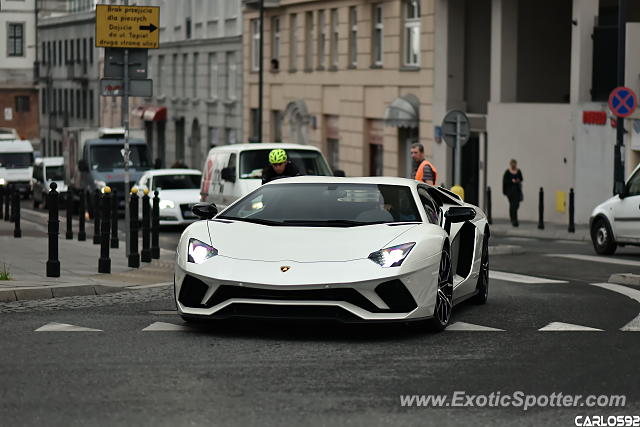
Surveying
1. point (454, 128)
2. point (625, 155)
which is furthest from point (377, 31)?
point (454, 128)

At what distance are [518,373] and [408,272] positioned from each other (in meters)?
1.77

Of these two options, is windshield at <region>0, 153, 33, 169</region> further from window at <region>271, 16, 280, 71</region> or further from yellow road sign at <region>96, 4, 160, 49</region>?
yellow road sign at <region>96, 4, 160, 49</region>

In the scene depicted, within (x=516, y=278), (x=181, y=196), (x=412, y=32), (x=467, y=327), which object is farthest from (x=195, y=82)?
(x=467, y=327)

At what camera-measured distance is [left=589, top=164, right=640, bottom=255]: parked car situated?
2369 centimetres

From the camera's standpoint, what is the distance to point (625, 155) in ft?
120

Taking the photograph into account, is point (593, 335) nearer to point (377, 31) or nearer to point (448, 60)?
point (448, 60)

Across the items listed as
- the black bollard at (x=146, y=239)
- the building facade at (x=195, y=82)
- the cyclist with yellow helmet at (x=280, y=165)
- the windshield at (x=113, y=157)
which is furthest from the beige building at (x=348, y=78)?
the cyclist with yellow helmet at (x=280, y=165)

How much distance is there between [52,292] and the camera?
14219mm

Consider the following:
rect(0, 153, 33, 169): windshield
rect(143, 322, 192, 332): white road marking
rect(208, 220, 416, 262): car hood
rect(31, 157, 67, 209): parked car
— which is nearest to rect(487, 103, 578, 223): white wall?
rect(31, 157, 67, 209): parked car

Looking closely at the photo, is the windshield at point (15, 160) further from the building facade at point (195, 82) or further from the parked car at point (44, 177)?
the parked car at point (44, 177)

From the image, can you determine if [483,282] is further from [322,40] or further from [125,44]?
[322,40]

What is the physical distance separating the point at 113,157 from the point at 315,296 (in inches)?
1439

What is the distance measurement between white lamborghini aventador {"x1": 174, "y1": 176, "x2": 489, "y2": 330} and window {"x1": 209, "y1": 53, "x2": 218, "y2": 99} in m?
54.4

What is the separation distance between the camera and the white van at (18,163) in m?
67.2
